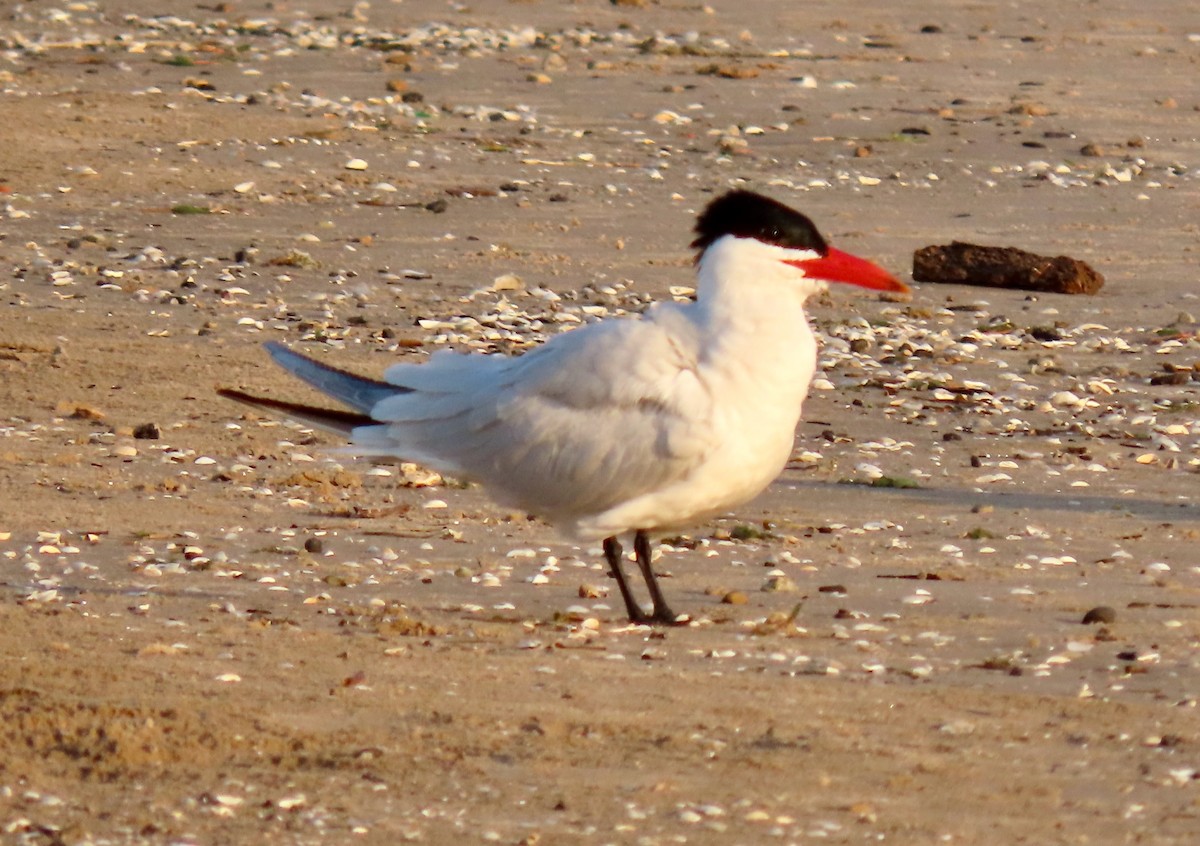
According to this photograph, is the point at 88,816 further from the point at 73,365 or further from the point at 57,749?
the point at 73,365

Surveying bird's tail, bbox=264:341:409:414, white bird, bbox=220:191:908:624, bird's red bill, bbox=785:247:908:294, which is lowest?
bird's tail, bbox=264:341:409:414

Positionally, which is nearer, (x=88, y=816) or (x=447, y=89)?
(x=88, y=816)

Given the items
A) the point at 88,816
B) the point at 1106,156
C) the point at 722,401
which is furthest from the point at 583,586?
the point at 1106,156

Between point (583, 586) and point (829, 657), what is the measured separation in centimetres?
91

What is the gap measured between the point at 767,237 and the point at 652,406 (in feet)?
1.74

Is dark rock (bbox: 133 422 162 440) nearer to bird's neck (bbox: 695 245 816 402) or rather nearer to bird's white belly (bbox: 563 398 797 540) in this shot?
bird's white belly (bbox: 563 398 797 540)

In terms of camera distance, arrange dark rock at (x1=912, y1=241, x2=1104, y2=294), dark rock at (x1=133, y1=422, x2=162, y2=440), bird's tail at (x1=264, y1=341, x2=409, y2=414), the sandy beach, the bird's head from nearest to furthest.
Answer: the sandy beach → the bird's head → bird's tail at (x1=264, y1=341, x2=409, y2=414) → dark rock at (x1=133, y1=422, x2=162, y2=440) → dark rock at (x1=912, y1=241, x2=1104, y2=294)

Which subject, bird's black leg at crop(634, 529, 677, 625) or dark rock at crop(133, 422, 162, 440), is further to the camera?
dark rock at crop(133, 422, 162, 440)

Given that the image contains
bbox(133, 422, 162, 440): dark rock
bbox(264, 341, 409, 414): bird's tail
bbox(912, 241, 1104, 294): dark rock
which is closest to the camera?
bbox(264, 341, 409, 414): bird's tail

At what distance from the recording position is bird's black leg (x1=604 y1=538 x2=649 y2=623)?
5020 mm

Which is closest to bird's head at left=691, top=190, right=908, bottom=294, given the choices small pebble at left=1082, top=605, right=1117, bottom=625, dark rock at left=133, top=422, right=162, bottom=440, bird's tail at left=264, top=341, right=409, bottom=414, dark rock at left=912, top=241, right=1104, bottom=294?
bird's tail at left=264, top=341, right=409, bottom=414

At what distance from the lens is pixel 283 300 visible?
27.8ft

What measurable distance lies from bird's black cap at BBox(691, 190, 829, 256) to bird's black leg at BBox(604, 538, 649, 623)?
733 mm

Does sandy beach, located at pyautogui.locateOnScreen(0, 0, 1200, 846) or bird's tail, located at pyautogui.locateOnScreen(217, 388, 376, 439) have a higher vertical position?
bird's tail, located at pyautogui.locateOnScreen(217, 388, 376, 439)
